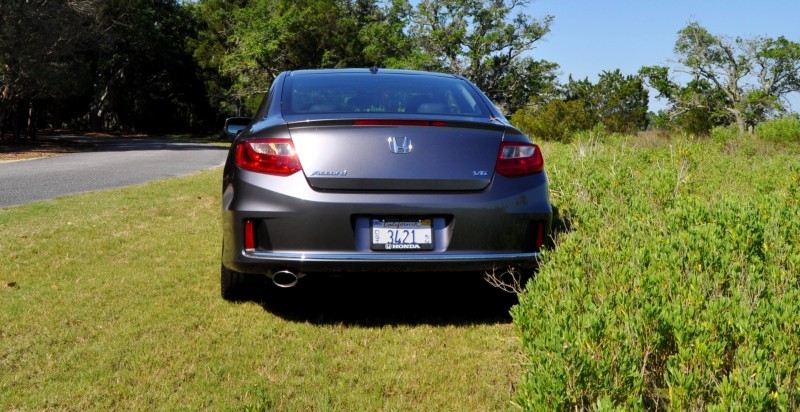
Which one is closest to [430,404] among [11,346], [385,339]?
[385,339]

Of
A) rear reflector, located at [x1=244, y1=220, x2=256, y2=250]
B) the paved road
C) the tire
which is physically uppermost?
rear reflector, located at [x1=244, y1=220, x2=256, y2=250]

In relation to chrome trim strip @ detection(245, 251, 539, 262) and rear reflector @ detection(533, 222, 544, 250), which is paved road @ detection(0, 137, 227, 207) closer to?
chrome trim strip @ detection(245, 251, 539, 262)

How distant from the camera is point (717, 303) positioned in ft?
→ 8.65

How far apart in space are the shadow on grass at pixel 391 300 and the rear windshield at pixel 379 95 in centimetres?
111

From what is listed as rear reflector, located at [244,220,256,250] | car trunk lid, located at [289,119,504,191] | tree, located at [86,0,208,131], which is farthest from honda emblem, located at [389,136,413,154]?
tree, located at [86,0,208,131]

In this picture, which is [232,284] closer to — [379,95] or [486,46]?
[379,95]

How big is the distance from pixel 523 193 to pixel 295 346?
5.30ft

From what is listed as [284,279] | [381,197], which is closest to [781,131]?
[381,197]

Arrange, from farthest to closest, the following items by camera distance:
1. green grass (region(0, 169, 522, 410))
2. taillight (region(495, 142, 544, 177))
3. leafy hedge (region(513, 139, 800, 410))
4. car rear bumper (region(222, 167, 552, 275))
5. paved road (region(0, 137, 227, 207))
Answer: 1. paved road (region(0, 137, 227, 207))
2. taillight (region(495, 142, 544, 177))
3. car rear bumper (region(222, 167, 552, 275))
4. green grass (region(0, 169, 522, 410))
5. leafy hedge (region(513, 139, 800, 410))

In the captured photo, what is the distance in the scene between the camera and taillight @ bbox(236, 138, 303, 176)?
4352 millimetres

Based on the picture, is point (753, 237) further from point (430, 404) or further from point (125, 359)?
point (125, 359)

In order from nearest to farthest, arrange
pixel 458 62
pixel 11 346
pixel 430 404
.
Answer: pixel 430 404, pixel 11 346, pixel 458 62

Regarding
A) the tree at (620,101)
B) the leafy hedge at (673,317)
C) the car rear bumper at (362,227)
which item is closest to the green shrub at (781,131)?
the tree at (620,101)

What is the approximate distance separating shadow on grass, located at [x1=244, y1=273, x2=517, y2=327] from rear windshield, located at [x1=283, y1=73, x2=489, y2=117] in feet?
3.63
